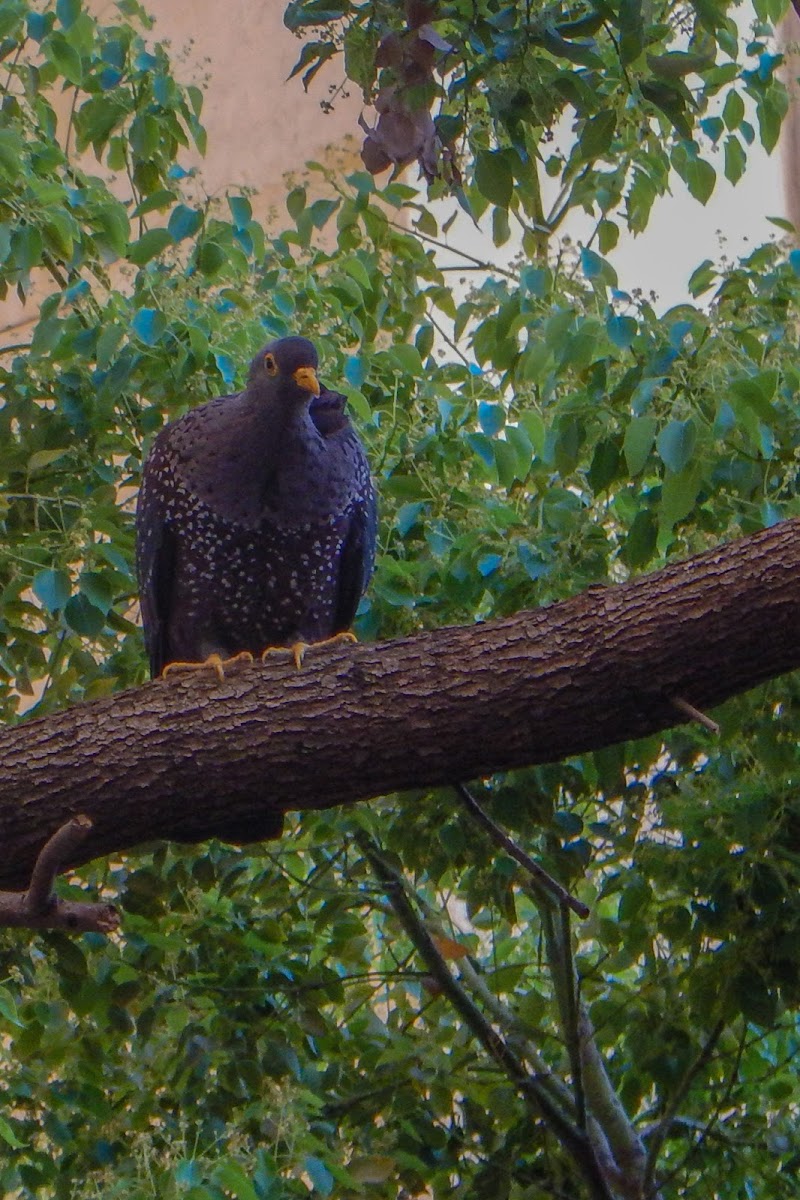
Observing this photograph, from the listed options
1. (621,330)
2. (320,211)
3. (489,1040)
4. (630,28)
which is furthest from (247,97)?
(630,28)

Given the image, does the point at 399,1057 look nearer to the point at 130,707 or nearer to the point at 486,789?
the point at 486,789

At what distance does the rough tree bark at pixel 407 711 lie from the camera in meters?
2.19

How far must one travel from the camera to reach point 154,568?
3369 mm

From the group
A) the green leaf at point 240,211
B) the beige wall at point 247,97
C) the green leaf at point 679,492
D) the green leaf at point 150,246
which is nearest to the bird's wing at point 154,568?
the green leaf at point 150,246

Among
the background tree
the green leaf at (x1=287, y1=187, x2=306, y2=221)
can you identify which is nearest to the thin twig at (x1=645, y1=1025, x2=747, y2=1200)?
the background tree

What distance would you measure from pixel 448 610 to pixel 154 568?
65 cm

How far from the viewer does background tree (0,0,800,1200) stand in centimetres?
275

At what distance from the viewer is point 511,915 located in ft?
10.3

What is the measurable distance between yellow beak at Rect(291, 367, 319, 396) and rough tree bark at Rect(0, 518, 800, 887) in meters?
0.89

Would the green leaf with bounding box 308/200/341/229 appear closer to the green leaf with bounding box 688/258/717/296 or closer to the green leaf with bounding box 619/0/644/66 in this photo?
the green leaf with bounding box 688/258/717/296

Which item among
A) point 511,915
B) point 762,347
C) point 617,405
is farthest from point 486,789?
point 762,347

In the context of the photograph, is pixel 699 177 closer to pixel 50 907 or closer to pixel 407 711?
pixel 407 711

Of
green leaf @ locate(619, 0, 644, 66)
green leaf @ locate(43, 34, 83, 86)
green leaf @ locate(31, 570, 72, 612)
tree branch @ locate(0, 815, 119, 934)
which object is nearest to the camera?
tree branch @ locate(0, 815, 119, 934)

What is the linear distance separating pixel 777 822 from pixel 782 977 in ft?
0.97
